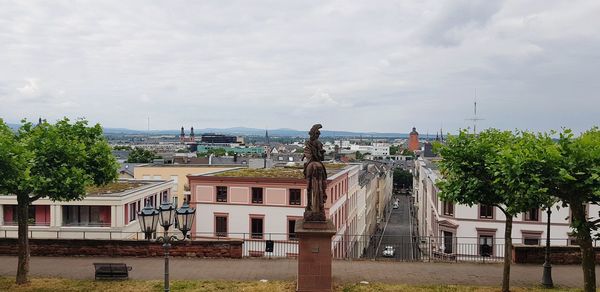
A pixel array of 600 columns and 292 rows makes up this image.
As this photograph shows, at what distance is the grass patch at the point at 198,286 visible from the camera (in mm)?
17500

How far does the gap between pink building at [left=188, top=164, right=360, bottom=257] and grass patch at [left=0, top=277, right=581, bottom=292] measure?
18979mm

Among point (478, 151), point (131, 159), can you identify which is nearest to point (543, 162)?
point (478, 151)

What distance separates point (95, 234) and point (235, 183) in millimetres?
9919

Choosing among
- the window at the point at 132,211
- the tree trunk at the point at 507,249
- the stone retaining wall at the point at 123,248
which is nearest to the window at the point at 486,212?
the tree trunk at the point at 507,249

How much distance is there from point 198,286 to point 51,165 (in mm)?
6221

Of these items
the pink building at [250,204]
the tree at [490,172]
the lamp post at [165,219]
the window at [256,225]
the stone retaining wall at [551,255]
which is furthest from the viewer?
the window at [256,225]

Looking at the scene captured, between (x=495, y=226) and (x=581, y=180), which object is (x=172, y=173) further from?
(x=581, y=180)

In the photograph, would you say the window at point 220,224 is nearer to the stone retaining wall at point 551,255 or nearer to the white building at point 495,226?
the white building at point 495,226

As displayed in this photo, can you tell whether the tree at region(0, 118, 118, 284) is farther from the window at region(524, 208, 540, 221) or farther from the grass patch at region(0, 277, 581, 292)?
the window at region(524, 208, 540, 221)

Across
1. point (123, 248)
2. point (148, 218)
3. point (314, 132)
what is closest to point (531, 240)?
point (314, 132)

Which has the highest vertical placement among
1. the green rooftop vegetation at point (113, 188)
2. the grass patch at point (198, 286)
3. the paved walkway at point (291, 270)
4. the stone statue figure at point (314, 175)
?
the stone statue figure at point (314, 175)

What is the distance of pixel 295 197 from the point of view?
38.4 meters

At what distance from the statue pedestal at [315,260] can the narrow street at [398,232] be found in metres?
38.3

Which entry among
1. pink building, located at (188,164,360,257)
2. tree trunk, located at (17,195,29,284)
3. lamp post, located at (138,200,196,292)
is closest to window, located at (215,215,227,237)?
pink building, located at (188,164,360,257)
